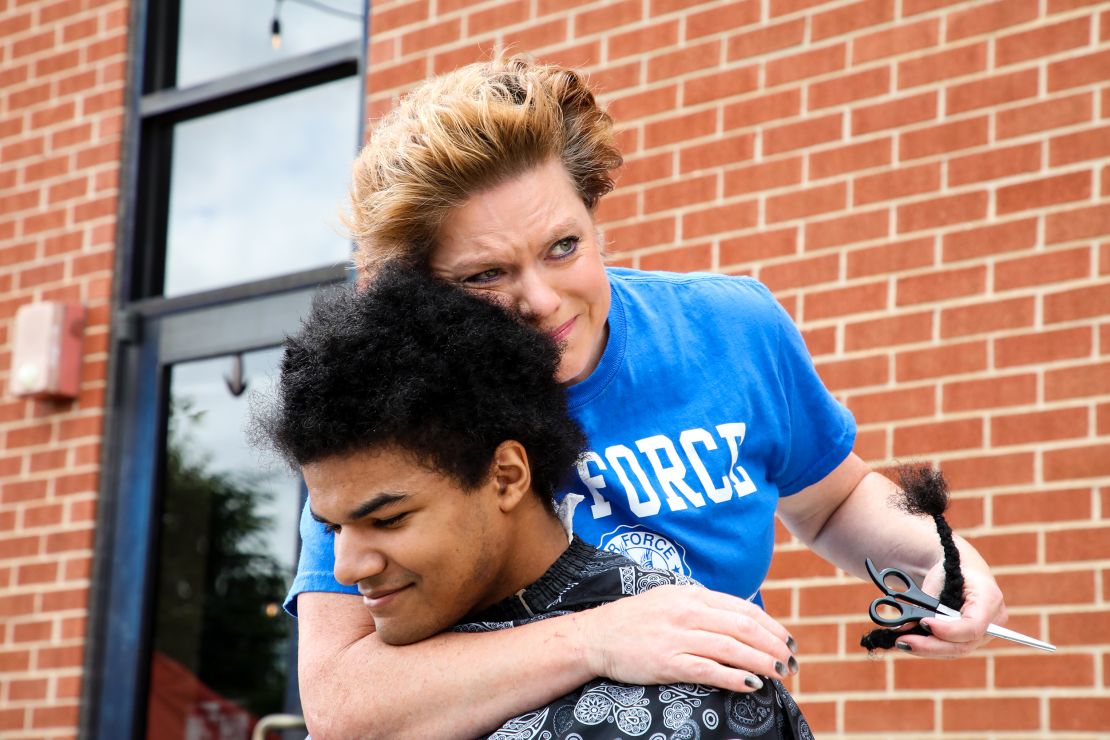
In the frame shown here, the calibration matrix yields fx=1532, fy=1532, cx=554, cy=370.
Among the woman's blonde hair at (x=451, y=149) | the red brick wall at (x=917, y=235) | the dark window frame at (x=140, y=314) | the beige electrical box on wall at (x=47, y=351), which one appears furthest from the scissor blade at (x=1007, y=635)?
the beige electrical box on wall at (x=47, y=351)

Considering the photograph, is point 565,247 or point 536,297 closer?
point 536,297

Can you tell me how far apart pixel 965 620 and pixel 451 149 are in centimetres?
97

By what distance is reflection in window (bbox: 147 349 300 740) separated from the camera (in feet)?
16.2

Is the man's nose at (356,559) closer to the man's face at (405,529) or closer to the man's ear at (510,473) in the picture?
the man's face at (405,529)

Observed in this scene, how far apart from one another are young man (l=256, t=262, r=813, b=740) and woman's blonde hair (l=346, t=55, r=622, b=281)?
0.51 ft

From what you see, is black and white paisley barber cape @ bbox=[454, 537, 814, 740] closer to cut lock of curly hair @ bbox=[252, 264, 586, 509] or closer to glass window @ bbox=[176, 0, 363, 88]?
cut lock of curly hair @ bbox=[252, 264, 586, 509]

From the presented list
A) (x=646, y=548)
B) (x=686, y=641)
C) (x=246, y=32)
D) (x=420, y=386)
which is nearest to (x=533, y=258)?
(x=420, y=386)

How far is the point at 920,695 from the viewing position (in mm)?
3541

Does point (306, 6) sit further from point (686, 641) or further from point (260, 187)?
point (686, 641)

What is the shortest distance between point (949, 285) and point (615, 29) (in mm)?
1261

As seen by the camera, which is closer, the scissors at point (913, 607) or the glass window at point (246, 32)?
the scissors at point (913, 607)

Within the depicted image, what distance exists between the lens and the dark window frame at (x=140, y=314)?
16.4 ft

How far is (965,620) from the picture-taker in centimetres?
205

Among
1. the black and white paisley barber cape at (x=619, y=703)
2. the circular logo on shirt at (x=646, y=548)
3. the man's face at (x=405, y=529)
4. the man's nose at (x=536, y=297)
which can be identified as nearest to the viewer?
the black and white paisley barber cape at (x=619, y=703)
